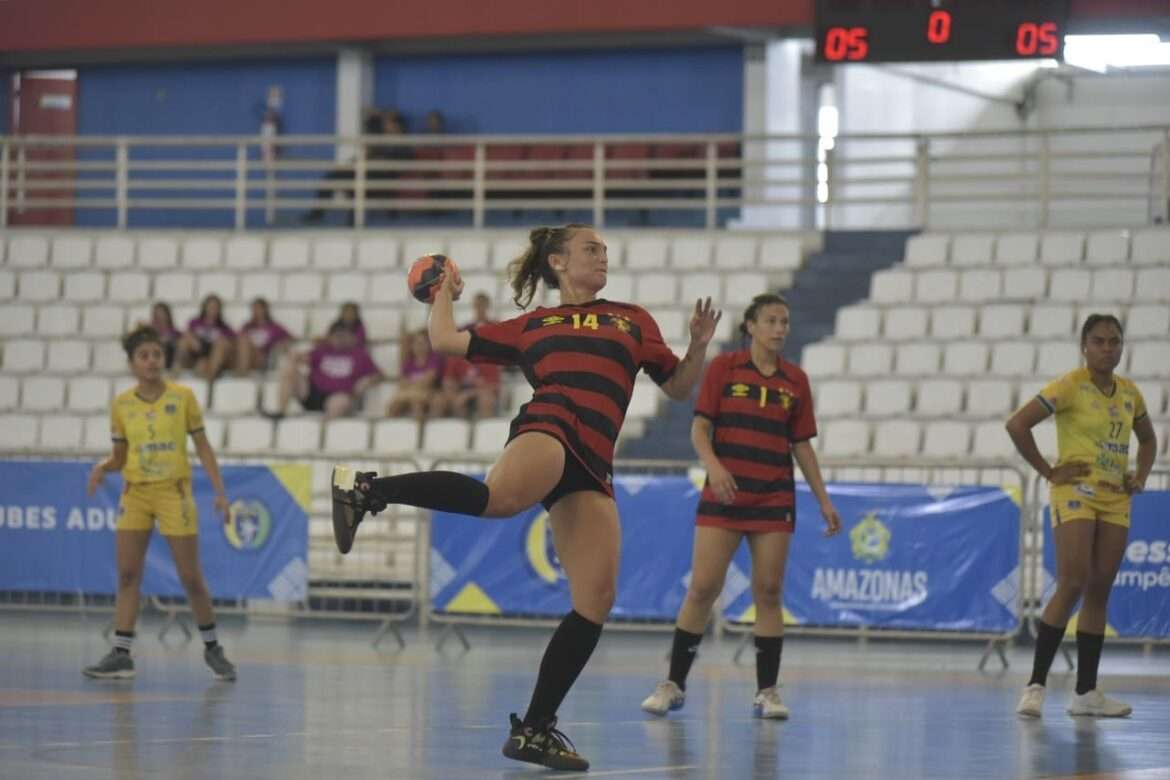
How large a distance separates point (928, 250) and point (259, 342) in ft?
21.3

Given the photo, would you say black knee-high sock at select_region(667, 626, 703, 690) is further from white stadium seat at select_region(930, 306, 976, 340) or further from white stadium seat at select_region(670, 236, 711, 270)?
white stadium seat at select_region(670, 236, 711, 270)

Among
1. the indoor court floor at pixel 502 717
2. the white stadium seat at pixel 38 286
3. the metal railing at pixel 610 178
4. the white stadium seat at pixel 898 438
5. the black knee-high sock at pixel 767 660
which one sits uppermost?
the metal railing at pixel 610 178

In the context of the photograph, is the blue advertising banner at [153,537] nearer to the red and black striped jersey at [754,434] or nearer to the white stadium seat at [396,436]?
the white stadium seat at [396,436]

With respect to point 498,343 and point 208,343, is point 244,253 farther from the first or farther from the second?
point 498,343

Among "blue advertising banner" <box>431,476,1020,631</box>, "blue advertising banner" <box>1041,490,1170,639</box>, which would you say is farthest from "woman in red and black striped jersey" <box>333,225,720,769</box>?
"blue advertising banner" <box>1041,490,1170,639</box>

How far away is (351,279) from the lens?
2033cm

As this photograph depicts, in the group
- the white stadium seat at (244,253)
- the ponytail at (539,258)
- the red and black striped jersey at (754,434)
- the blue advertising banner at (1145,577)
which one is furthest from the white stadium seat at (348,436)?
the ponytail at (539,258)

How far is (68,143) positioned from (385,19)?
4339 millimetres

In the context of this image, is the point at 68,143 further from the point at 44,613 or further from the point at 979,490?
the point at 979,490

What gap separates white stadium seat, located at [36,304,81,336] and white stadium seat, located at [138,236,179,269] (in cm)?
97

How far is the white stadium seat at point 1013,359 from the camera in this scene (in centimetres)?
1703

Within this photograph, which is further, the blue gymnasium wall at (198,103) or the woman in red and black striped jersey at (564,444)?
the blue gymnasium wall at (198,103)

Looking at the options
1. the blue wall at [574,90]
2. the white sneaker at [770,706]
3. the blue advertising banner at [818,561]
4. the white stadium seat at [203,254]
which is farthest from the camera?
the blue wall at [574,90]

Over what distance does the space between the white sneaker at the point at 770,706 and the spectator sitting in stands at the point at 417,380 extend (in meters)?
9.08
